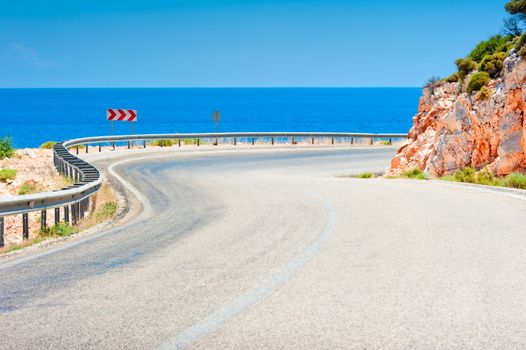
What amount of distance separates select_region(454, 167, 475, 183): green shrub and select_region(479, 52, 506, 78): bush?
11.5ft

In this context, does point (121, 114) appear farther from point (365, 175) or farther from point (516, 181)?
point (516, 181)

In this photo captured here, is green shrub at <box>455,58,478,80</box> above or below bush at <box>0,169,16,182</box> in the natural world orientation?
above

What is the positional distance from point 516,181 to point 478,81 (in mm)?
5778

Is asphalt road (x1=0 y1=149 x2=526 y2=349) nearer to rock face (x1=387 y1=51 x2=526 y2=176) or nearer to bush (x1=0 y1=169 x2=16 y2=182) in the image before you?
rock face (x1=387 y1=51 x2=526 y2=176)

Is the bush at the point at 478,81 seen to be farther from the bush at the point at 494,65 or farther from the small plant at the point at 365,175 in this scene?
the small plant at the point at 365,175

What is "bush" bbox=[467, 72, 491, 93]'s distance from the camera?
23.8 meters

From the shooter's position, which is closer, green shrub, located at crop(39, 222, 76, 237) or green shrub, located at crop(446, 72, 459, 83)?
green shrub, located at crop(39, 222, 76, 237)

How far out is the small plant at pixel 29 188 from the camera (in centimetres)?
2062

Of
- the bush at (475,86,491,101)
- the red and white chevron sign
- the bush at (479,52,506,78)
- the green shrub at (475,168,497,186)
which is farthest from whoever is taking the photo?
the red and white chevron sign

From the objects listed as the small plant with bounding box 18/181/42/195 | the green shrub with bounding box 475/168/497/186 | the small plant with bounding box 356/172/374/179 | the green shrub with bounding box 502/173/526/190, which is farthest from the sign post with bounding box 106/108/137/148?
the green shrub with bounding box 502/173/526/190

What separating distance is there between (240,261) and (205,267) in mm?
523

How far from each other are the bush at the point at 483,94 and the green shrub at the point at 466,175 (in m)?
2.20

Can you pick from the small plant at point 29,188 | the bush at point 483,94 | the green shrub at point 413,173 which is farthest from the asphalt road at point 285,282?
the green shrub at point 413,173

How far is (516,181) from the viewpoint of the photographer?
750 inches
